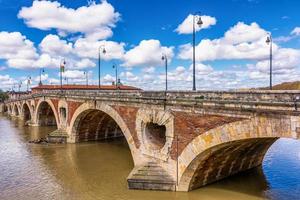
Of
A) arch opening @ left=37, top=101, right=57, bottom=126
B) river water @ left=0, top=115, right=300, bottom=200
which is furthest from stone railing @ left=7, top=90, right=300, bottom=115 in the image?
arch opening @ left=37, top=101, right=57, bottom=126

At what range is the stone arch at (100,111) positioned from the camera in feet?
67.4

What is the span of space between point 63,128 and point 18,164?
10.7 m

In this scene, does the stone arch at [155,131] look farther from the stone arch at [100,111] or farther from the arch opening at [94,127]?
the arch opening at [94,127]

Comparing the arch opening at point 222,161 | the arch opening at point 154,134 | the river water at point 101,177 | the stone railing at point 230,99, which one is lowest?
the river water at point 101,177

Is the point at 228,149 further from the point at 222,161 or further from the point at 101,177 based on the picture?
the point at 101,177

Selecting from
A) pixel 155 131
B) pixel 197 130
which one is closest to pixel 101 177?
pixel 155 131

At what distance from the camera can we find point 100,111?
2989 centimetres

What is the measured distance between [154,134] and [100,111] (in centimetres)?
1177

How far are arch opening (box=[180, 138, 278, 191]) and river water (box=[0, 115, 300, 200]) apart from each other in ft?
1.61

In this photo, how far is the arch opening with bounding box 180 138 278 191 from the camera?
15.1 metres

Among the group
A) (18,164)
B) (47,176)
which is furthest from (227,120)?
(18,164)

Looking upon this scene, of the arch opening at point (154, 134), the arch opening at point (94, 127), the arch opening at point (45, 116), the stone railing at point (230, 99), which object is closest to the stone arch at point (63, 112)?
the arch opening at point (94, 127)

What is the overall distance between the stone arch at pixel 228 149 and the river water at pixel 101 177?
649 millimetres

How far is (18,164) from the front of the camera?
2438cm
